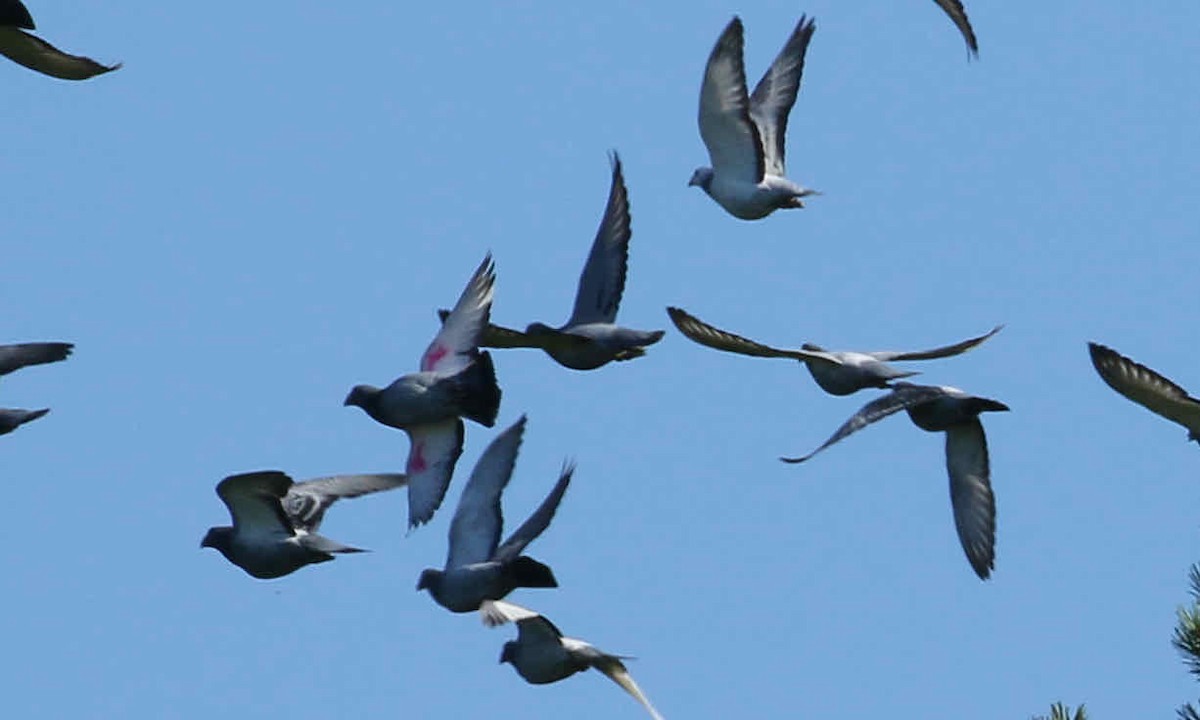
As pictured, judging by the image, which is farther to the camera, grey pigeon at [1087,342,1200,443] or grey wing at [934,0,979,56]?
grey wing at [934,0,979,56]

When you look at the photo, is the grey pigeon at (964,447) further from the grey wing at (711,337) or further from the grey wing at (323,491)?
the grey wing at (323,491)

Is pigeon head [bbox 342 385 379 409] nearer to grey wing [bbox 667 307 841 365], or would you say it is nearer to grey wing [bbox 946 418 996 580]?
grey wing [bbox 667 307 841 365]

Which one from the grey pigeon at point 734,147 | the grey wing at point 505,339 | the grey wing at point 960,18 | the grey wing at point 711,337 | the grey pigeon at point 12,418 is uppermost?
the grey wing at point 960,18

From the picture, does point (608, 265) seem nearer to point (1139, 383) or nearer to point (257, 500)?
point (257, 500)

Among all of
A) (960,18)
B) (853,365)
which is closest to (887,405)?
(853,365)

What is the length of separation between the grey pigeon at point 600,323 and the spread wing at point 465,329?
281 millimetres

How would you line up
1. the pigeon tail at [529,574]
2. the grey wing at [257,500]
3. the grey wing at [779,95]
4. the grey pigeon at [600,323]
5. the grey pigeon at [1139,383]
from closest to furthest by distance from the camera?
the grey pigeon at [1139,383] < the pigeon tail at [529,574] < the grey wing at [257,500] < the grey pigeon at [600,323] < the grey wing at [779,95]

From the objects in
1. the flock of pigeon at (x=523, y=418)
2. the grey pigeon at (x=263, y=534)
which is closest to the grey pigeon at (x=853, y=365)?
the flock of pigeon at (x=523, y=418)

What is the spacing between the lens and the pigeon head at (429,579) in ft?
63.7

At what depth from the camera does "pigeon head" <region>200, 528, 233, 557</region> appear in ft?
65.8

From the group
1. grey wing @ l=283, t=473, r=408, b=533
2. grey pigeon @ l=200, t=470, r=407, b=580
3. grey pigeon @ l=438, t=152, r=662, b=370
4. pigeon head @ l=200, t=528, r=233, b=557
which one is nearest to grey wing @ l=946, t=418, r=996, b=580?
grey pigeon @ l=438, t=152, r=662, b=370

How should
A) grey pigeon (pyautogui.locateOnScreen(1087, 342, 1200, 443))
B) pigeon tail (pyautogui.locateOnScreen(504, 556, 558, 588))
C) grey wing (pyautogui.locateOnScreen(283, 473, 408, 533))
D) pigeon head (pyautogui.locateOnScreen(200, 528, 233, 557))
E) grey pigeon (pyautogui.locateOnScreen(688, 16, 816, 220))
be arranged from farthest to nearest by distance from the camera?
grey pigeon (pyautogui.locateOnScreen(688, 16, 816, 220)) < grey wing (pyautogui.locateOnScreen(283, 473, 408, 533)) < pigeon head (pyautogui.locateOnScreen(200, 528, 233, 557)) < pigeon tail (pyautogui.locateOnScreen(504, 556, 558, 588)) < grey pigeon (pyautogui.locateOnScreen(1087, 342, 1200, 443))

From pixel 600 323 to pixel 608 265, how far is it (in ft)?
1.89

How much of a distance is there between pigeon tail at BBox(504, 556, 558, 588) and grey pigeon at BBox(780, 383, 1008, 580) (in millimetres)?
2450
